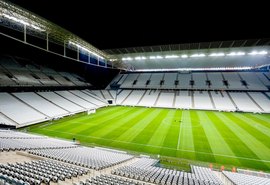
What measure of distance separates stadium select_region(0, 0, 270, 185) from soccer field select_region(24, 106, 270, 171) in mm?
103

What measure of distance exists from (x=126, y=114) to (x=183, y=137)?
47.1ft

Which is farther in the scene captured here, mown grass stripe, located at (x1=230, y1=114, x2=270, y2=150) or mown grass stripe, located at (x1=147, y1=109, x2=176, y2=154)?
mown grass stripe, located at (x1=230, y1=114, x2=270, y2=150)

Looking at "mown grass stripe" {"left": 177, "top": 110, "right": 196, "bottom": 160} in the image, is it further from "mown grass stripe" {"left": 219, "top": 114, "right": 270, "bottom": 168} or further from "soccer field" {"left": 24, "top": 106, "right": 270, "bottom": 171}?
"mown grass stripe" {"left": 219, "top": 114, "right": 270, "bottom": 168}

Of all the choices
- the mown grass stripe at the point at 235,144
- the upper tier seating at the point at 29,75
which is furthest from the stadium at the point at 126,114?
the upper tier seating at the point at 29,75

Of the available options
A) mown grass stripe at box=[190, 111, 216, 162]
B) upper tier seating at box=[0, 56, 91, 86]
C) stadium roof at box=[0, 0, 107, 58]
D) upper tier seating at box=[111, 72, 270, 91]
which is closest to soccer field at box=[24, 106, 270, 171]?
mown grass stripe at box=[190, 111, 216, 162]

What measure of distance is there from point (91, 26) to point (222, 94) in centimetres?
3469

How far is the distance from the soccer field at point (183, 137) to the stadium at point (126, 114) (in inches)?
4.1

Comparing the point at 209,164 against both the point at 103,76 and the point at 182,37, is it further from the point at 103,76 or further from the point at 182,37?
the point at 103,76

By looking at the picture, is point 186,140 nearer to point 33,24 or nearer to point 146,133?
point 146,133

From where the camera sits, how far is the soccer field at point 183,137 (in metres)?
14.6

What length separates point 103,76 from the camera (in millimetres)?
52281

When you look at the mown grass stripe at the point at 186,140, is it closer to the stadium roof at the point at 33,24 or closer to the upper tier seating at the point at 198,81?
the stadium roof at the point at 33,24

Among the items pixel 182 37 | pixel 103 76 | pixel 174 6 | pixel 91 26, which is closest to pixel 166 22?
pixel 174 6

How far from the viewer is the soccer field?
14611 millimetres
